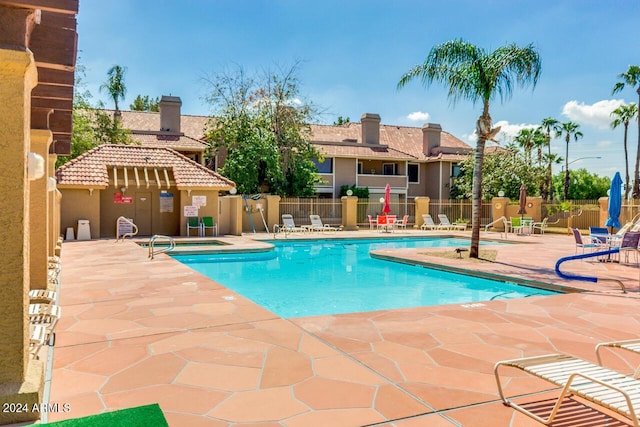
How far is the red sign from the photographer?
20.5 meters

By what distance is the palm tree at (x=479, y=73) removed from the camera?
1284 cm

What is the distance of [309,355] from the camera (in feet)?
15.5

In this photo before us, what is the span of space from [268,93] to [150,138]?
8.90m

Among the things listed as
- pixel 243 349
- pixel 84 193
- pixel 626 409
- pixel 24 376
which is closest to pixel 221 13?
pixel 84 193

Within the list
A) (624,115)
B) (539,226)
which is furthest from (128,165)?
(624,115)

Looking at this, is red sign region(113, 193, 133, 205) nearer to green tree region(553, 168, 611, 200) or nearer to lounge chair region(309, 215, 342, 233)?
lounge chair region(309, 215, 342, 233)

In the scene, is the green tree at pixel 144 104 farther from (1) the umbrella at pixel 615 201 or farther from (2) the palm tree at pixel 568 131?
(1) the umbrella at pixel 615 201

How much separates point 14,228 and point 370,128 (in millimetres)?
33948

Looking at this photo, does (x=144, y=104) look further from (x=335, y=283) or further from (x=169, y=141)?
(x=335, y=283)

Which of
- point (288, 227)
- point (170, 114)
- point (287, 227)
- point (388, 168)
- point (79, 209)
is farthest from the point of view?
point (388, 168)

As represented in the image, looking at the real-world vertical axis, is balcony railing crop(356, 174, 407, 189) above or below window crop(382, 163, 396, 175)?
below

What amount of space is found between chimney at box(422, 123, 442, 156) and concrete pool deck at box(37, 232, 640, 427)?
30074 millimetres

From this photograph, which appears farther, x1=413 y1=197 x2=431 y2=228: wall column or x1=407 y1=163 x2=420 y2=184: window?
x1=407 y1=163 x2=420 y2=184: window

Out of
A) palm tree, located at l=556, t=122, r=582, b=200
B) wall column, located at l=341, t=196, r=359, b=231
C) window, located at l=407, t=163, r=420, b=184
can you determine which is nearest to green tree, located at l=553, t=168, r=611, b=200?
palm tree, located at l=556, t=122, r=582, b=200
